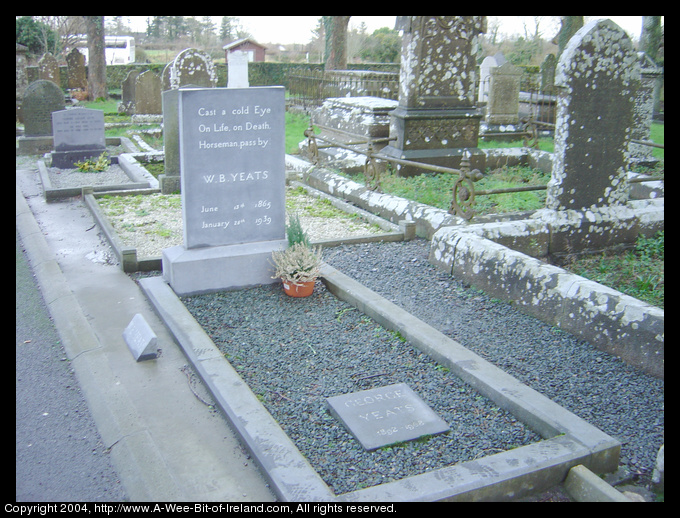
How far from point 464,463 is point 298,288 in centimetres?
255

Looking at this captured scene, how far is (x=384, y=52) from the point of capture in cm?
3722

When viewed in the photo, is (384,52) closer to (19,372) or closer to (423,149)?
(423,149)

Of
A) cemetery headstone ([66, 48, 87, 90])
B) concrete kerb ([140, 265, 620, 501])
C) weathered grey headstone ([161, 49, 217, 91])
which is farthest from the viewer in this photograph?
cemetery headstone ([66, 48, 87, 90])

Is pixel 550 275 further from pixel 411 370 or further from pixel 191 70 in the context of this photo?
pixel 191 70

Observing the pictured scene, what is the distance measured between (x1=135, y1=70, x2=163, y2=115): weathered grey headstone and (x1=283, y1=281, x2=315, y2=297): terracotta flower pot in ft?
48.8

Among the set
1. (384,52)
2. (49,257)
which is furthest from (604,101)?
(384,52)

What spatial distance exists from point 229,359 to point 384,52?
36.1 metres

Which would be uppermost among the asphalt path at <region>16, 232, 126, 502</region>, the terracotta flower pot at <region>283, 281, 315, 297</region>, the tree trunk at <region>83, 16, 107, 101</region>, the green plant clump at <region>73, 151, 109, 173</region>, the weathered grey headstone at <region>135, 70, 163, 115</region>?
the tree trunk at <region>83, 16, 107, 101</region>

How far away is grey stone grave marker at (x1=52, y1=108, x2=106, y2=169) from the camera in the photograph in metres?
11.6

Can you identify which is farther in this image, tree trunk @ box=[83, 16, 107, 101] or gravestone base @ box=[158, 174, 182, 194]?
tree trunk @ box=[83, 16, 107, 101]

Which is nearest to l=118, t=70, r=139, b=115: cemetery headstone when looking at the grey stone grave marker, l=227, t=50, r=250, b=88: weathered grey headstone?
the grey stone grave marker

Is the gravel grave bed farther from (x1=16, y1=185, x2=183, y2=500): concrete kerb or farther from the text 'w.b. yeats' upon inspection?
(x1=16, y1=185, x2=183, y2=500): concrete kerb

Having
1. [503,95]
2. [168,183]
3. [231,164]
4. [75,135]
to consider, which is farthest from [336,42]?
[231,164]

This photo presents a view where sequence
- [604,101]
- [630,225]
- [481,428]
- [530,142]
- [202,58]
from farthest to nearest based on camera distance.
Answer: [202,58], [530,142], [630,225], [604,101], [481,428]
